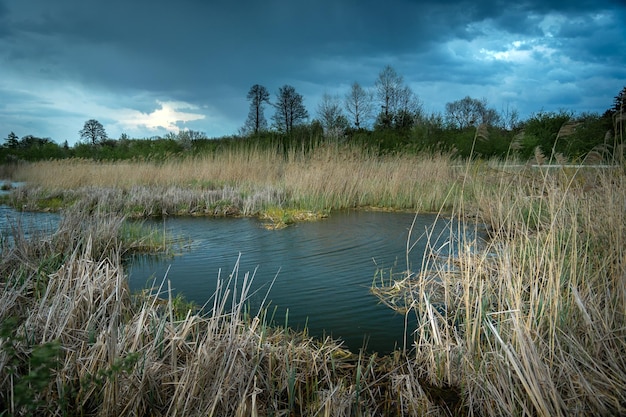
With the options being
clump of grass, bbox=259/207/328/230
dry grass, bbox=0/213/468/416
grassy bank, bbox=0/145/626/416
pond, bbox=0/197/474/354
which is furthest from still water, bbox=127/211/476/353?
dry grass, bbox=0/213/468/416

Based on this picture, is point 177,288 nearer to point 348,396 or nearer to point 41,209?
point 348,396

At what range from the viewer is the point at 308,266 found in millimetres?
4730

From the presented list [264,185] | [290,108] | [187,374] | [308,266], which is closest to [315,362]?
[187,374]

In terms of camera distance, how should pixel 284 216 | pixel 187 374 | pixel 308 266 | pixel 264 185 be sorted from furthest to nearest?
1. pixel 264 185
2. pixel 284 216
3. pixel 308 266
4. pixel 187 374

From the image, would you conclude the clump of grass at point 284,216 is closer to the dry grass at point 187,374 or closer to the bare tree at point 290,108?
the dry grass at point 187,374

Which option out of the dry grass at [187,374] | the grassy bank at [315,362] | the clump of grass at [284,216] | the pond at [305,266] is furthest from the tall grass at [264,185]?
the dry grass at [187,374]

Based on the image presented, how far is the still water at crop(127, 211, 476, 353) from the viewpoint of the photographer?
128 inches

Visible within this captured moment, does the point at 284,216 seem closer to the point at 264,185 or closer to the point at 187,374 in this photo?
the point at 264,185

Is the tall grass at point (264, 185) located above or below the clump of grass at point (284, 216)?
above

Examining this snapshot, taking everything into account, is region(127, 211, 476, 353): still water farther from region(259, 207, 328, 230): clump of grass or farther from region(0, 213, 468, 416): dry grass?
region(0, 213, 468, 416): dry grass

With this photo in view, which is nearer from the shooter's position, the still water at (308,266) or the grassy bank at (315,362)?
the grassy bank at (315,362)

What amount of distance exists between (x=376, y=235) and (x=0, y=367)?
5.15m

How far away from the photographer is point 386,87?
33.8 m

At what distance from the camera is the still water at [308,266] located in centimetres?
324
